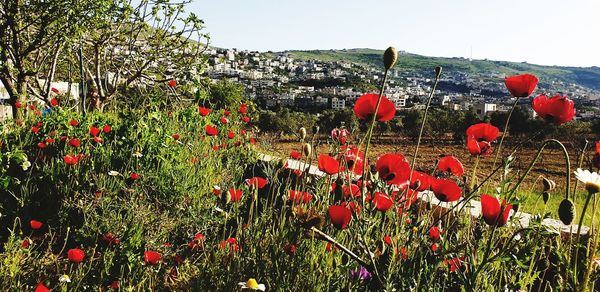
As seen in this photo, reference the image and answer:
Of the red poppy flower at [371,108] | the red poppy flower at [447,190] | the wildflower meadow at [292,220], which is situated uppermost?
the red poppy flower at [371,108]

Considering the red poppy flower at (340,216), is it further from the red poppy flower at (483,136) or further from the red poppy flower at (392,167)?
the red poppy flower at (483,136)

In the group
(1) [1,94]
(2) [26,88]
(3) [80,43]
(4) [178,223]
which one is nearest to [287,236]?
(4) [178,223]

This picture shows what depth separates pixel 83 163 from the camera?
3229 mm

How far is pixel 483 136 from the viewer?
193cm

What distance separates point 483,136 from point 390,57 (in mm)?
672

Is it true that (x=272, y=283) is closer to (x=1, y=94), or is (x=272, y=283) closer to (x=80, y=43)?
(x=80, y=43)

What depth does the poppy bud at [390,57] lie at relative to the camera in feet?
4.78

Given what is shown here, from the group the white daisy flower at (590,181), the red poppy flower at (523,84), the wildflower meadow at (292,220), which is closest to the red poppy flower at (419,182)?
the wildflower meadow at (292,220)

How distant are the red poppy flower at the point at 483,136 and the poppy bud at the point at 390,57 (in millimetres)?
550

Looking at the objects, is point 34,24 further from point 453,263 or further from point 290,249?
point 453,263

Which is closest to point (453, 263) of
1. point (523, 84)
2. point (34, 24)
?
point (523, 84)

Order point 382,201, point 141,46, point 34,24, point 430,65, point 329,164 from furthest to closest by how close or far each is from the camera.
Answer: point 430,65 → point 141,46 → point 34,24 → point 329,164 → point 382,201

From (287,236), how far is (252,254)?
17 cm

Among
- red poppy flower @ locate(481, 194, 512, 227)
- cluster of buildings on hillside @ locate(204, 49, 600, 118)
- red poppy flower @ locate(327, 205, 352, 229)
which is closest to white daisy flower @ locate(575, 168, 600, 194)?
red poppy flower @ locate(481, 194, 512, 227)
